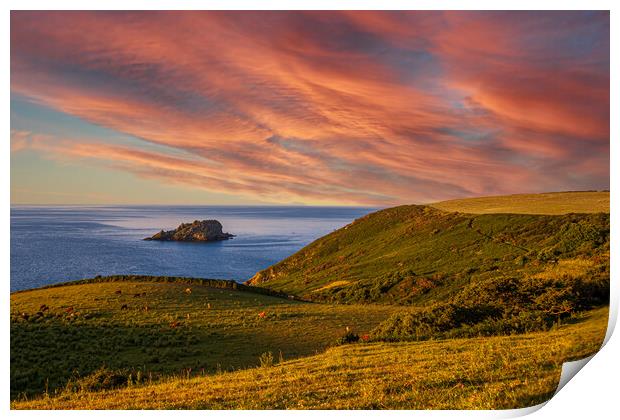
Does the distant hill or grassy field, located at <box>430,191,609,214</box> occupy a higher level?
grassy field, located at <box>430,191,609,214</box>

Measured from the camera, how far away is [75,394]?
→ 8.90 meters

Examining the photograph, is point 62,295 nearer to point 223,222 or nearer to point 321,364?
point 223,222

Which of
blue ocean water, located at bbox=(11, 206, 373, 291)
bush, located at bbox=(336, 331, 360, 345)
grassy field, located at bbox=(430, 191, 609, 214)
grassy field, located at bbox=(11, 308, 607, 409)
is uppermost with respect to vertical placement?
grassy field, located at bbox=(430, 191, 609, 214)

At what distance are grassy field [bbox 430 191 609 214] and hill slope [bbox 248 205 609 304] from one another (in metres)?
0.38

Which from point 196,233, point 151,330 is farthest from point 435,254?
point 151,330

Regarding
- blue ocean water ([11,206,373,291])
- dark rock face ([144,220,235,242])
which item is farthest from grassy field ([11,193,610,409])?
dark rock face ([144,220,235,242])

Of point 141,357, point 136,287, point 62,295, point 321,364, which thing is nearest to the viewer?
point 321,364

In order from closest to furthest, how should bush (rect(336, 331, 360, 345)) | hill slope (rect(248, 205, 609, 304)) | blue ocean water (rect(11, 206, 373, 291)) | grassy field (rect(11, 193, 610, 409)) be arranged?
grassy field (rect(11, 193, 610, 409))
blue ocean water (rect(11, 206, 373, 291))
bush (rect(336, 331, 360, 345))
hill slope (rect(248, 205, 609, 304))

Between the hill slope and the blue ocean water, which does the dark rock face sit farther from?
the hill slope

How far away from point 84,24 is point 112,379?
869 centimetres

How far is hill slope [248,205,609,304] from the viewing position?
567 inches

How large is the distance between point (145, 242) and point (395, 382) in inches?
384

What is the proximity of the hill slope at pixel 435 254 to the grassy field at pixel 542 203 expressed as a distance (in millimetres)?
382
